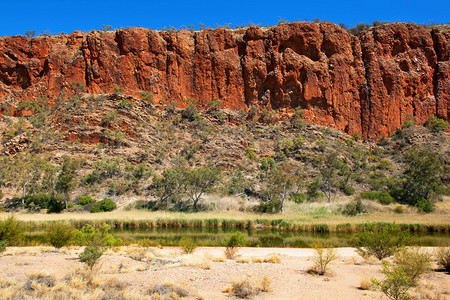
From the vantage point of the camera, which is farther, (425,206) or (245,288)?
(425,206)

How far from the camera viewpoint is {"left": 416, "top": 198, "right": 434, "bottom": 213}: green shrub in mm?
36406

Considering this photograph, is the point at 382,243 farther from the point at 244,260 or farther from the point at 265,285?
the point at 265,285

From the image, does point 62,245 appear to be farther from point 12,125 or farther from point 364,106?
point 364,106

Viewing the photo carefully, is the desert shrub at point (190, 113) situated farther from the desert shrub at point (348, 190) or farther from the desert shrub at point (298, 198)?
the desert shrub at point (348, 190)

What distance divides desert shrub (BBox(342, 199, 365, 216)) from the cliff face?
33.7 metres

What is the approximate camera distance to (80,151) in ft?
166

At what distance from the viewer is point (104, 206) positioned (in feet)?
130

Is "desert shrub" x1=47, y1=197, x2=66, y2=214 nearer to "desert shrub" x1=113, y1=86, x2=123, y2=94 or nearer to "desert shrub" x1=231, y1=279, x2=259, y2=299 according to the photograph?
"desert shrub" x1=113, y1=86, x2=123, y2=94

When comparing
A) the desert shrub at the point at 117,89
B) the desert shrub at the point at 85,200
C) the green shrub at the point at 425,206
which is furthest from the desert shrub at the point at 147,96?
the green shrub at the point at 425,206

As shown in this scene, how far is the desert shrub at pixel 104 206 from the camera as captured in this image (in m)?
38.9

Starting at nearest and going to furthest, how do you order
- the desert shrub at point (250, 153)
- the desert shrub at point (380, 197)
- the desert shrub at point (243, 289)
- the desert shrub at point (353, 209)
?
the desert shrub at point (243, 289)
the desert shrub at point (353, 209)
the desert shrub at point (380, 197)
the desert shrub at point (250, 153)

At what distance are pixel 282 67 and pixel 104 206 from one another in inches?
1768

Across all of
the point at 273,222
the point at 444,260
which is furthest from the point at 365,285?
the point at 273,222

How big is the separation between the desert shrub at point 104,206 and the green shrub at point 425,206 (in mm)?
33955
